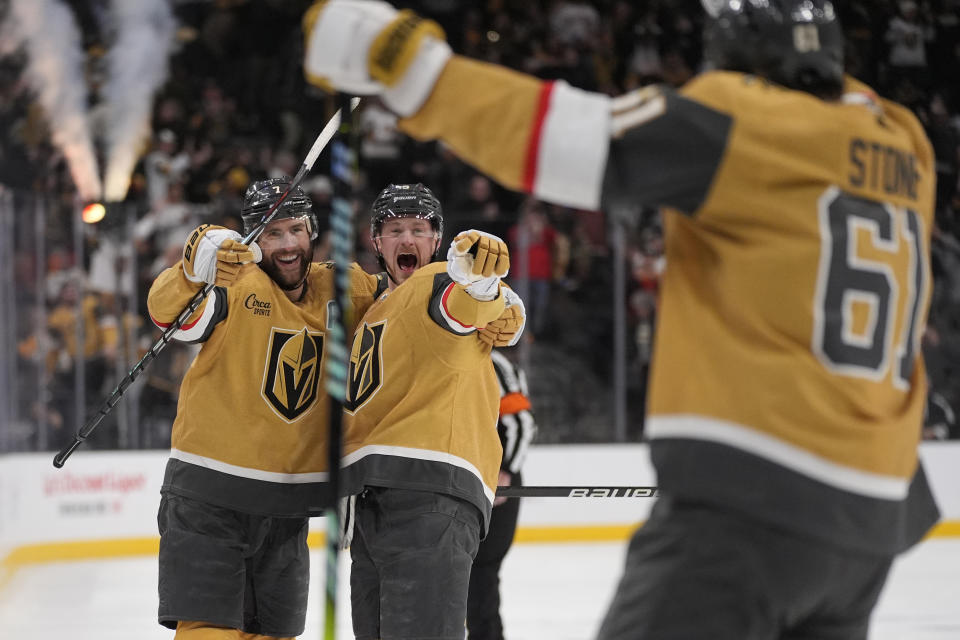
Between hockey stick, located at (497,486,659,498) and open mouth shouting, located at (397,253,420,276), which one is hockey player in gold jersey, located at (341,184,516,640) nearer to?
open mouth shouting, located at (397,253,420,276)

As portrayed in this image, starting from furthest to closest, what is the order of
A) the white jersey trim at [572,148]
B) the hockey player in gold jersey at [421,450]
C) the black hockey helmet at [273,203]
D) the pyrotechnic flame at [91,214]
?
the pyrotechnic flame at [91,214] → the black hockey helmet at [273,203] → the hockey player in gold jersey at [421,450] → the white jersey trim at [572,148]

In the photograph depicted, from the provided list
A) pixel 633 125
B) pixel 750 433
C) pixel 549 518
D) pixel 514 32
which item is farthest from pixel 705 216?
pixel 514 32

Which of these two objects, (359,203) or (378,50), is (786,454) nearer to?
(378,50)

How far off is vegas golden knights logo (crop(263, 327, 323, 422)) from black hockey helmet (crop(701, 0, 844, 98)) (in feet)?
4.86

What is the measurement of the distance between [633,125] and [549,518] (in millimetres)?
5520

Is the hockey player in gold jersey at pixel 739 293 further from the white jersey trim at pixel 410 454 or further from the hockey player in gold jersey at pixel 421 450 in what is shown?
the white jersey trim at pixel 410 454

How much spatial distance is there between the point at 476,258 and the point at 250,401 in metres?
0.71

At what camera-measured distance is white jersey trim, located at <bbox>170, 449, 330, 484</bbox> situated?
2799 mm

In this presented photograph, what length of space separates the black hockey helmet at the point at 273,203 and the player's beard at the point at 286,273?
0.26ft

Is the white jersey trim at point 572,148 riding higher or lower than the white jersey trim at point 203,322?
higher

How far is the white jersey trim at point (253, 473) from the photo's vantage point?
2.80 m

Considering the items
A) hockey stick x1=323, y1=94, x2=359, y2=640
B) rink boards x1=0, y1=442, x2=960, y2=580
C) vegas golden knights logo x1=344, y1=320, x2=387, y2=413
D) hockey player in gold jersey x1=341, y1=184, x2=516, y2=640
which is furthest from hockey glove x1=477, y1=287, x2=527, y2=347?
Answer: rink boards x1=0, y1=442, x2=960, y2=580

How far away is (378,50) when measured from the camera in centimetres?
150

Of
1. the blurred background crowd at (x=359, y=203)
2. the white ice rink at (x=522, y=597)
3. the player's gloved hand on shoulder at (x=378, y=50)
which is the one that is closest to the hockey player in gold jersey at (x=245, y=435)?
the player's gloved hand on shoulder at (x=378, y=50)
